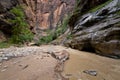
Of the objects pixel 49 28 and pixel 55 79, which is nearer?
pixel 55 79

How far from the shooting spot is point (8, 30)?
19.9 meters

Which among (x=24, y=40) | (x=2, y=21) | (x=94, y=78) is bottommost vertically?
(x=94, y=78)

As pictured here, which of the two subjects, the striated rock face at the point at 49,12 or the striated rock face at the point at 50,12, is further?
the striated rock face at the point at 50,12

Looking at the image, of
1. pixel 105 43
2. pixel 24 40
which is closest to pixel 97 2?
pixel 105 43

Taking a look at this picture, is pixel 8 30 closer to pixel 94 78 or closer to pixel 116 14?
pixel 116 14

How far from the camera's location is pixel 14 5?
24797mm

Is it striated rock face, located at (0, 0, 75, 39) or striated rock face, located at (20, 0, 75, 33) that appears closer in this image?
striated rock face, located at (0, 0, 75, 39)

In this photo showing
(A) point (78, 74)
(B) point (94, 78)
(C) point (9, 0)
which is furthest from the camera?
(C) point (9, 0)

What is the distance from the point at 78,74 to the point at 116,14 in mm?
4917

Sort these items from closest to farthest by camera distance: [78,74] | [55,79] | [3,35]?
[55,79] < [78,74] < [3,35]

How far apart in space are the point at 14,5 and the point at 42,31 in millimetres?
24209

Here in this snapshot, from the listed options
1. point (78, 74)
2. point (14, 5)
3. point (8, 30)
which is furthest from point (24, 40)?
point (78, 74)

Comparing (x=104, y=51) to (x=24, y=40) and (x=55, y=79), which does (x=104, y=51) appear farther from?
(x=24, y=40)

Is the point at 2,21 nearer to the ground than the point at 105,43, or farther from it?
farther from it
